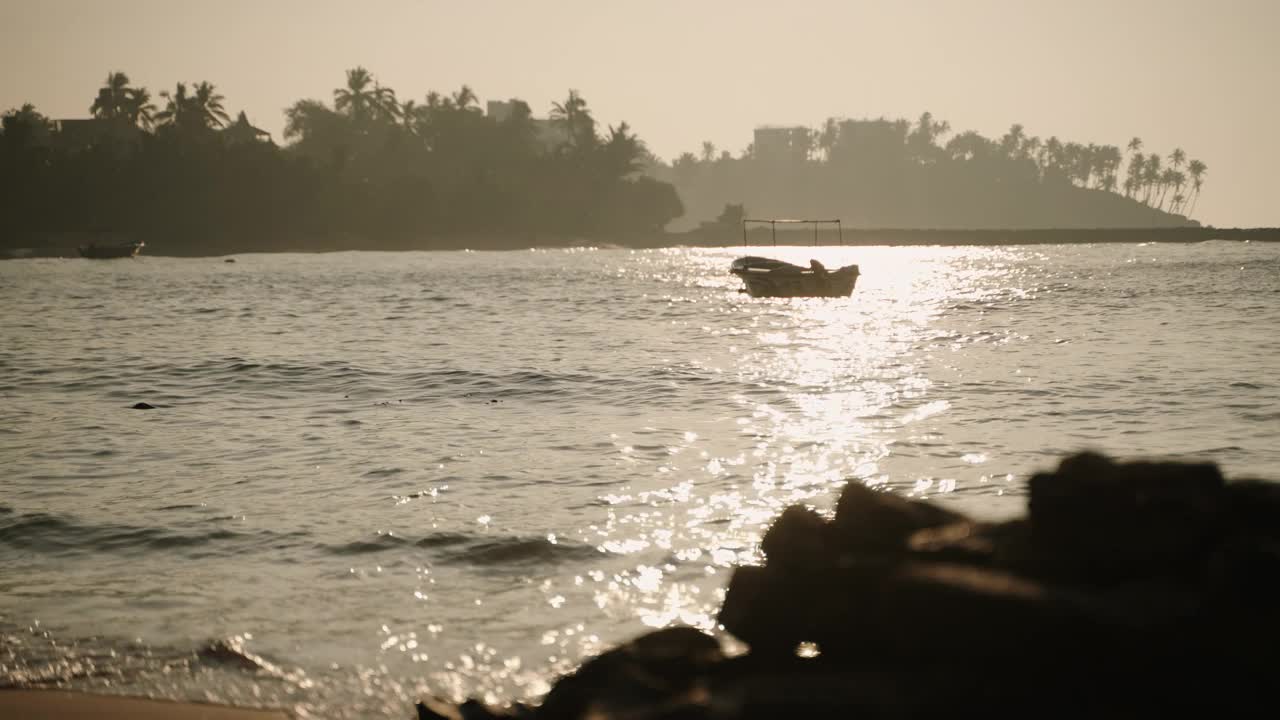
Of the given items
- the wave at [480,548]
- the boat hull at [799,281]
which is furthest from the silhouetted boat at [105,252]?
the wave at [480,548]

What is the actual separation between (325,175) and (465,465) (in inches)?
4760

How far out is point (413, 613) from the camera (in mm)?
8469

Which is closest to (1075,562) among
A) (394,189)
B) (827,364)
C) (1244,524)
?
(1244,524)

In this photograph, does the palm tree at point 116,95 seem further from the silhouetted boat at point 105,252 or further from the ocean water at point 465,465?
the ocean water at point 465,465

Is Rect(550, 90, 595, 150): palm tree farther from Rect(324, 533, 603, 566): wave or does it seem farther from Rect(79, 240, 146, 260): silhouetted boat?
Rect(324, 533, 603, 566): wave

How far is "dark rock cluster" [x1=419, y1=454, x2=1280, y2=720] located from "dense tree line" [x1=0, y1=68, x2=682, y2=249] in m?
120

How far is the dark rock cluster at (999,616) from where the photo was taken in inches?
167

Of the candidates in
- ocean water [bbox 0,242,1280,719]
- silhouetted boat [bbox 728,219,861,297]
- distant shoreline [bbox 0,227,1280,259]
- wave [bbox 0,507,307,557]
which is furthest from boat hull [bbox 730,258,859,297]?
distant shoreline [bbox 0,227,1280,259]

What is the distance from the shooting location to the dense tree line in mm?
115312

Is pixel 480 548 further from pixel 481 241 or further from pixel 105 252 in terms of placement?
pixel 481 241

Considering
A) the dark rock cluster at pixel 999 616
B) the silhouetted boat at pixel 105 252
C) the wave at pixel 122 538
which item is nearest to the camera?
the dark rock cluster at pixel 999 616

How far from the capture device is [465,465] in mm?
14477

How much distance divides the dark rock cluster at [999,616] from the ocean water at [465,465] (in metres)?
0.95

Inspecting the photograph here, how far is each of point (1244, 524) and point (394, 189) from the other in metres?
134
